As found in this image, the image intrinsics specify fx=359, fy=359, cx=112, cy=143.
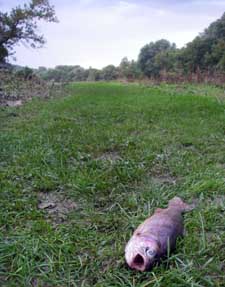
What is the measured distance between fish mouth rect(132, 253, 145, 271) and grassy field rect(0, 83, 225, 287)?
29 mm

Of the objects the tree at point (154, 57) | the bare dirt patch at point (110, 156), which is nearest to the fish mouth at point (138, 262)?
the bare dirt patch at point (110, 156)

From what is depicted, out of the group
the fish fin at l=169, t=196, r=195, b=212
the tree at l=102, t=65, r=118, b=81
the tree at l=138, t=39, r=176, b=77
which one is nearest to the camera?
the fish fin at l=169, t=196, r=195, b=212

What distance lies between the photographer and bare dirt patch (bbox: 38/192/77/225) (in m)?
1.90

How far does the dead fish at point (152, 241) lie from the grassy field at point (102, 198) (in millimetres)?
40

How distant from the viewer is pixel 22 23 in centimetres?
1252

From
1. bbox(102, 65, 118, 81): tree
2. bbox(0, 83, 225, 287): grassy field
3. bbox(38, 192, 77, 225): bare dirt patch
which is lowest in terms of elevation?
bbox(38, 192, 77, 225): bare dirt patch

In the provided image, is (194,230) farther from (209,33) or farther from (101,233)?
(209,33)

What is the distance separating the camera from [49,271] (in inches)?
55.5

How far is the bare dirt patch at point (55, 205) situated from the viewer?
1.90 meters

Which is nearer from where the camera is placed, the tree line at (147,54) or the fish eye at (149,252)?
the fish eye at (149,252)

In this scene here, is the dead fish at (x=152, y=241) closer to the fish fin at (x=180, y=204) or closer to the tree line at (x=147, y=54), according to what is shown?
the fish fin at (x=180, y=204)

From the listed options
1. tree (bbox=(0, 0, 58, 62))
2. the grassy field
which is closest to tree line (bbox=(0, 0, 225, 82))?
tree (bbox=(0, 0, 58, 62))

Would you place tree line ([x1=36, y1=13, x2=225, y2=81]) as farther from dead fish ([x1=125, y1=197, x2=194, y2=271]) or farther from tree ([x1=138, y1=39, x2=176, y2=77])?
dead fish ([x1=125, y1=197, x2=194, y2=271])

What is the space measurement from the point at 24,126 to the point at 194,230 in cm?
303
